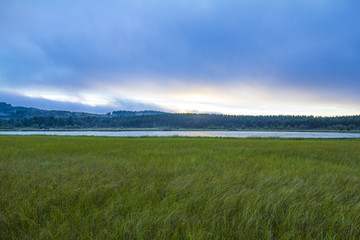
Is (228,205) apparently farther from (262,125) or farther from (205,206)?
(262,125)

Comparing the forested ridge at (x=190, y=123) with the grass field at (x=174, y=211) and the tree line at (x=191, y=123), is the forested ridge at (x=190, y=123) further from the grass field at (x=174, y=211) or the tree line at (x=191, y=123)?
the grass field at (x=174, y=211)

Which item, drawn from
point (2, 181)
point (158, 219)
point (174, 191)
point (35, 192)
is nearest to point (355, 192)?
point (174, 191)

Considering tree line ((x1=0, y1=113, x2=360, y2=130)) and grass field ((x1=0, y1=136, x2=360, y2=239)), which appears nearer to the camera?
grass field ((x1=0, y1=136, x2=360, y2=239))

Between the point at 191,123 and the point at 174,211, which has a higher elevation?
the point at 191,123

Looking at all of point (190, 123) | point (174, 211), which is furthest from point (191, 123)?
point (174, 211)

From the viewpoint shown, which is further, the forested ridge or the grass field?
the forested ridge

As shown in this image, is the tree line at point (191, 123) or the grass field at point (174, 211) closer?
the grass field at point (174, 211)

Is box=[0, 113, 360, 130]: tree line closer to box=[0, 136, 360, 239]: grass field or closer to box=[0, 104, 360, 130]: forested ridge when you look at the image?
box=[0, 104, 360, 130]: forested ridge

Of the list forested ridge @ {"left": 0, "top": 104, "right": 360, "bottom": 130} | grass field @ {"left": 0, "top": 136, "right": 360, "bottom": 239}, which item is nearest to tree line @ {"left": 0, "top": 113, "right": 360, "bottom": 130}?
forested ridge @ {"left": 0, "top": 104, "right": 360, "bottom": 130}

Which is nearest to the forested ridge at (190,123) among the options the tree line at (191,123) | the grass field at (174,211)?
the tree line at (191,123)

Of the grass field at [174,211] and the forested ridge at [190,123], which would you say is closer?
the grass field at [174,211]

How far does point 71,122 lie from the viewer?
14875cm

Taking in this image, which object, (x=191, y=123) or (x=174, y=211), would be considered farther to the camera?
(x=191, y=123)

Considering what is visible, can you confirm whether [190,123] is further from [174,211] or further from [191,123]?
[174,211]
